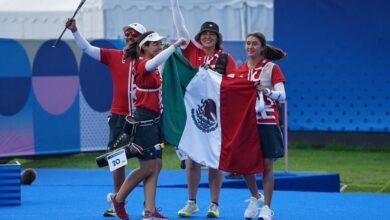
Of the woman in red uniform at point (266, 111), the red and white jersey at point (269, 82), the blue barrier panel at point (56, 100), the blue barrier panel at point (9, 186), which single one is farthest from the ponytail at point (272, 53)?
the blue barrier panel at point (56, 100)

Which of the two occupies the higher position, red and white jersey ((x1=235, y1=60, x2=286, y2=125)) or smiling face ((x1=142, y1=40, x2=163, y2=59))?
smiling face ((x1=142, y1=40, x2=163, y2=59))

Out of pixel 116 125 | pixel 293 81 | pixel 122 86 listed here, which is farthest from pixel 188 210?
pixel 293 81

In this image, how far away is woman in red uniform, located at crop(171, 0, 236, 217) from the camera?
31.8ft

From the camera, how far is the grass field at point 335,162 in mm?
14273

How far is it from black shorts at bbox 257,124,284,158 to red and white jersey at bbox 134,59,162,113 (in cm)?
96

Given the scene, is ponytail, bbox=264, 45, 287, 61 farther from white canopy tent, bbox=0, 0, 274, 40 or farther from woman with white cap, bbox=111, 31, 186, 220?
white canopy tent, bbox=0, 0, 274, 40

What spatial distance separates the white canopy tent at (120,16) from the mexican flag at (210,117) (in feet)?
31.9

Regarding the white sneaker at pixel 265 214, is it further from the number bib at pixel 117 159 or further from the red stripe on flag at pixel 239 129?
the number bib at pixel 117 159

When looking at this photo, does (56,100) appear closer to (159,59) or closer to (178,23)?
(178,23)

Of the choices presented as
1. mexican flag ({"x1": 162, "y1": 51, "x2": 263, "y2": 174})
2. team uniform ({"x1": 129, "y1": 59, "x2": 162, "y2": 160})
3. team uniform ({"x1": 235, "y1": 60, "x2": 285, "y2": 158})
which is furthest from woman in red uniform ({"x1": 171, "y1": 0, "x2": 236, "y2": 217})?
team uniform ({"x1": 129, "y1": 59, "x2": 162, "y2": 160})

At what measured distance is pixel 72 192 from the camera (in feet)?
38.4

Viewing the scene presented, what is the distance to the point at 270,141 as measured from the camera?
919cm

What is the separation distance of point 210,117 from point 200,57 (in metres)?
0.58

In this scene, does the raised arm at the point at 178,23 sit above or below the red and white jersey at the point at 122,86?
above
